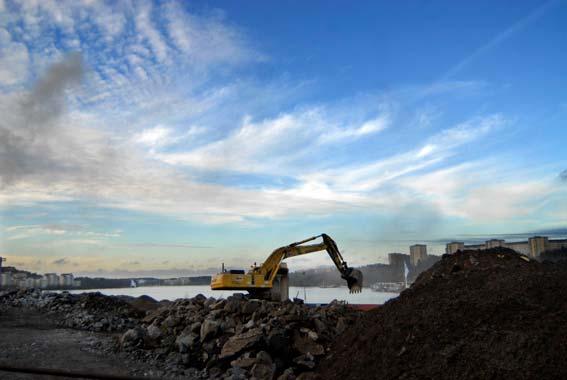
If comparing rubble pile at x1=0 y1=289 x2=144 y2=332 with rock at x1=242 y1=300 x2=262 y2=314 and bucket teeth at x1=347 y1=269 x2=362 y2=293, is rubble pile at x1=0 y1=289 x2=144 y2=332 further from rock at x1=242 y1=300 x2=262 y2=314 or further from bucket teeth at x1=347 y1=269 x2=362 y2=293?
bucket teeth at x1=347 y1=269 x2=362 y2=293

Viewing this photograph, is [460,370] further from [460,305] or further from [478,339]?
[460,305]

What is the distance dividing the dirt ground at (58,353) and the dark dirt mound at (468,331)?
660 centimetres

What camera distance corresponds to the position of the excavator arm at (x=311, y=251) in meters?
22.2

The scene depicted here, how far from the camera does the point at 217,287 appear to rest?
69.0ft

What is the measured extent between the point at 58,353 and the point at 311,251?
1267 centimetres

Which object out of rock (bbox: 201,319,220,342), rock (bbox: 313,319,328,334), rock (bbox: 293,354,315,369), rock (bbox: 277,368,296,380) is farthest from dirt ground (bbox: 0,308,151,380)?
rock (bbox: 313,319,328,334)

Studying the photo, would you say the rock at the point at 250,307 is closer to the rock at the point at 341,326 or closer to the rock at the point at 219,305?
the rock at the point at 219,305

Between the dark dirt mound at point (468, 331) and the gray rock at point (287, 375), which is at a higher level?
the dark dirt mound at point (468, 331)

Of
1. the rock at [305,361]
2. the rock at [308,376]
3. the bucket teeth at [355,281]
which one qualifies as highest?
the bucket teeth at [355,281]

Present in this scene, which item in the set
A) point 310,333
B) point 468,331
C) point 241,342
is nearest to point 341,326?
point 310,333

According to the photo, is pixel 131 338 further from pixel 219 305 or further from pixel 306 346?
pixel 306 346

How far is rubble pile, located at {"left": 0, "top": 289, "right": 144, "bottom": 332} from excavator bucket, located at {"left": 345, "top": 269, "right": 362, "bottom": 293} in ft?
35.9

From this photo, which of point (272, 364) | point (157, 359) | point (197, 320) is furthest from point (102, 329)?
point (272, 364)

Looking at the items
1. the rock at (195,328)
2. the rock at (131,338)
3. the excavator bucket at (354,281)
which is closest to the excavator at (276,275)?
the excavator bucket at (354,281)
